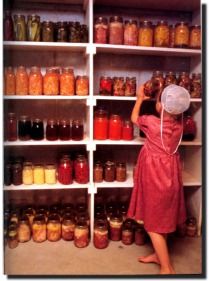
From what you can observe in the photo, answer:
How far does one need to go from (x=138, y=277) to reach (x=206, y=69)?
108 cm

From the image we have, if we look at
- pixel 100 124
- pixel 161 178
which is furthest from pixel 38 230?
pixel 161 178

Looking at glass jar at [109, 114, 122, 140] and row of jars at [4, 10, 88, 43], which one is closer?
row of jars at [4, 10, 88, 43]

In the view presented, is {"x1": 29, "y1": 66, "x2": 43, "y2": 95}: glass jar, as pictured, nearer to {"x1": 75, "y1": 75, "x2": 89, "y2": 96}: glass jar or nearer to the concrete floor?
{"x1": 75, "y1": 75, "x2": 89, "y2": 96}: glass jar

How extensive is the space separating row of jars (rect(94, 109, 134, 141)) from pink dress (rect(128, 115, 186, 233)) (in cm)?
33

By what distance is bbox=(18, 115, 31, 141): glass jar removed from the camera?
83.6 inches

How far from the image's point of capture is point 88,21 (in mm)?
2102

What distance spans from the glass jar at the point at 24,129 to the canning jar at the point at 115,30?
0.69 metres

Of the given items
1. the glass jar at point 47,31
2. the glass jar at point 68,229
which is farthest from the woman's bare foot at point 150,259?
the glass jar at point 47,31

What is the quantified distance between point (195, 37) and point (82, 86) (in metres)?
0.74

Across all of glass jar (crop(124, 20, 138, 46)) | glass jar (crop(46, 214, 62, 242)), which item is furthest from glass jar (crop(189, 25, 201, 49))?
glass jar (crop(46, 214, 62, 242))

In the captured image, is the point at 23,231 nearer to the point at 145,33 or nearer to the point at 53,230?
the point at 53,230

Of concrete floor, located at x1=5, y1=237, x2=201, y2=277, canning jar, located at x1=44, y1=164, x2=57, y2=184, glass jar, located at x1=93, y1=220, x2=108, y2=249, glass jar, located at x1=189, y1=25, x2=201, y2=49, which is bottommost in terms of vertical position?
concrete floor, located at x1=5, y1=237, x2=201, y2=277

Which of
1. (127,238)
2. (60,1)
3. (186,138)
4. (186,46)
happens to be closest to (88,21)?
(60,1)

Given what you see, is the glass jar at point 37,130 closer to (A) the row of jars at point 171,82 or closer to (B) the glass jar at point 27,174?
(B) the glass jar at point 27,174
